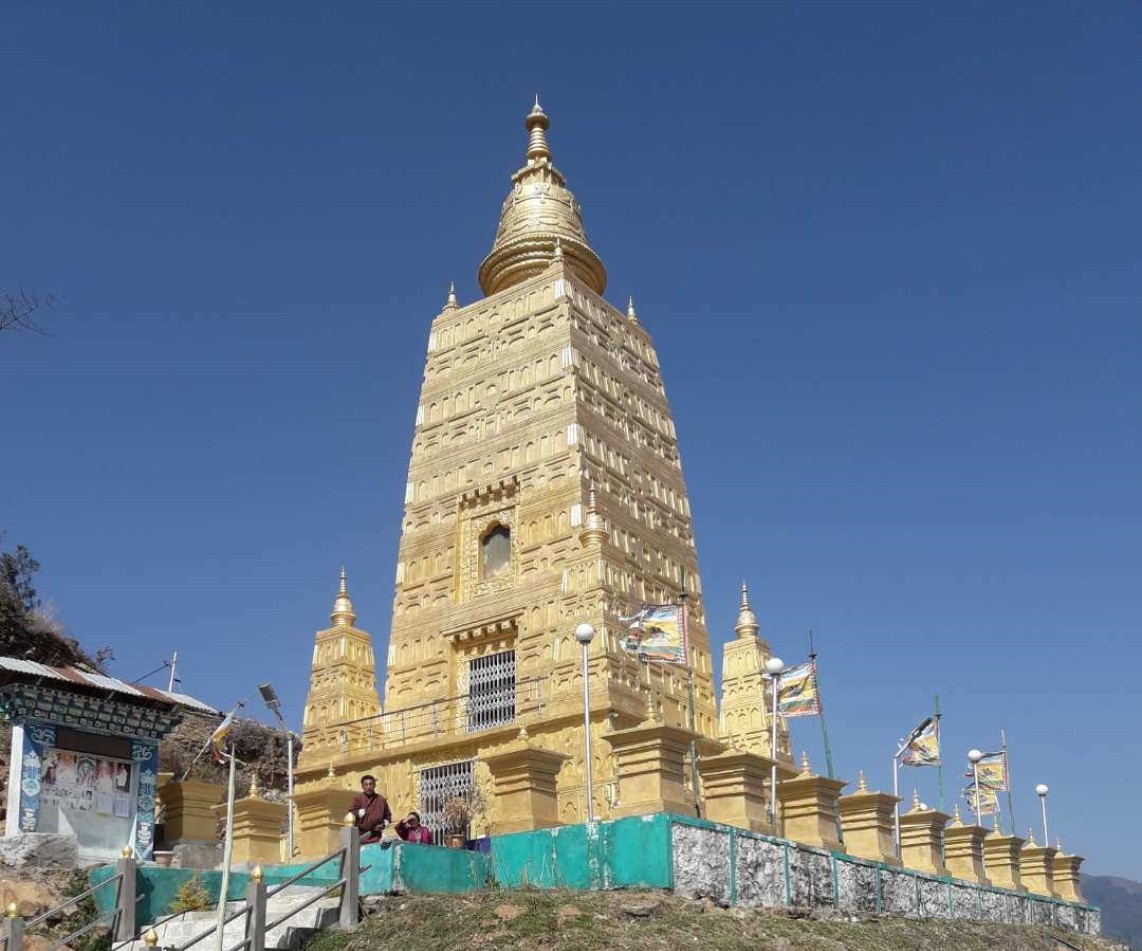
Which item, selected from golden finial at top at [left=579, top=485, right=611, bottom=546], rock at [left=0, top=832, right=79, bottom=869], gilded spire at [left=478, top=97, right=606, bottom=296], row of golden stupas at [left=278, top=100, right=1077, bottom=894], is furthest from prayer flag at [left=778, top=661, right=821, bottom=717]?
gilded spire at [left=478, top=97, right=606, bottom=296]

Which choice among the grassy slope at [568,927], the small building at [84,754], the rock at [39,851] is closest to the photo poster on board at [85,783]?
the small building at [84,754]

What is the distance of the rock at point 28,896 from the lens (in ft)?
57.4

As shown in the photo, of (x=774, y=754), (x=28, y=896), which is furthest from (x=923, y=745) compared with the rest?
(x=28, y=896)

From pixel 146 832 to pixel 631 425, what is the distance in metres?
19.2

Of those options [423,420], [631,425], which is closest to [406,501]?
[423,420]

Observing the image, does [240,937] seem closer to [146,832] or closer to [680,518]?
[146,832]

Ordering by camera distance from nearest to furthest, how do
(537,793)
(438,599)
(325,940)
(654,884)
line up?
(325,940) < (654,884) < (537,793) < (438,599)

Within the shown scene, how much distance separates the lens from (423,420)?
38.0 meters

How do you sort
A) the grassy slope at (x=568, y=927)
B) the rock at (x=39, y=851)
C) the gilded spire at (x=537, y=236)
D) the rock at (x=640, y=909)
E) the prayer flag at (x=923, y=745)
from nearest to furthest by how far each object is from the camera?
the grassy slope at (x=568, y=927)
the rock at (x=640, y=909)
the rock at (x=39, y=851)
the prayer flag at (x=923, y=745)
the gilded spire at (x=537, y=236)

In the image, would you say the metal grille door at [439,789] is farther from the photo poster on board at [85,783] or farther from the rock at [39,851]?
the rock at [39,851]

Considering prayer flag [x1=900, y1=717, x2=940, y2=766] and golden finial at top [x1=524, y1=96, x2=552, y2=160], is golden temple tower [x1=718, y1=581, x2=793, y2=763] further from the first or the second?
golden finial at top [x1=524, y1=96, x2=552, y2=160]

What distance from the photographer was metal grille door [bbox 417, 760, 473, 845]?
1204 inches

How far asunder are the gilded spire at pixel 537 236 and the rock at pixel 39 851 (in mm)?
23572

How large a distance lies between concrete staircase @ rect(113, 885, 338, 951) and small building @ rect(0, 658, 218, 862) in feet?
10.7
